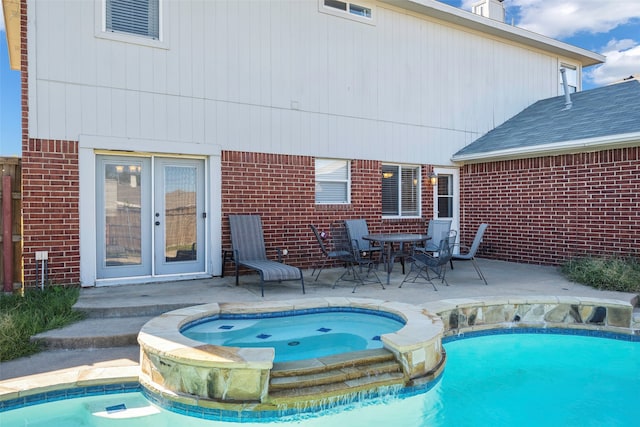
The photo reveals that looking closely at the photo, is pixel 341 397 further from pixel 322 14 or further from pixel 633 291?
pixel 322 14

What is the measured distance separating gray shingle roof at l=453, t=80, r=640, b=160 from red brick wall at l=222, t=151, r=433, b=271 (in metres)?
2.87

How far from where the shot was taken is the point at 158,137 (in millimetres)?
6801

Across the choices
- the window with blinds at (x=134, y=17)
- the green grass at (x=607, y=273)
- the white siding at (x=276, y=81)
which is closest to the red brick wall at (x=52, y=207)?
the white siding at (x=276, y=81)

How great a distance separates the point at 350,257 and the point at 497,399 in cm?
341

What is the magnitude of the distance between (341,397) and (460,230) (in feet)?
26.3

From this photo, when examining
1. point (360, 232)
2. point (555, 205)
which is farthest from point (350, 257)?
point (555, 205)

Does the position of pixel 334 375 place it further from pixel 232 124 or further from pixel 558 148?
pixel 558 148

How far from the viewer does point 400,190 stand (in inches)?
381

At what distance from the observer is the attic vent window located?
27.8ft

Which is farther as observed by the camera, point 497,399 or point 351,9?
point 351,9

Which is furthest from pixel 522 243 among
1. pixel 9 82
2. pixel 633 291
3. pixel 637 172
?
pixel 9 82

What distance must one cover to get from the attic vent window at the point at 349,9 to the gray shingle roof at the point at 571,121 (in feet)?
12.5

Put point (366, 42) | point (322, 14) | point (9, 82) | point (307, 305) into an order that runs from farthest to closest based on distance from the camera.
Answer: point (9, 82) → point (366, 42) → point (322, 14) → point (307, 305)

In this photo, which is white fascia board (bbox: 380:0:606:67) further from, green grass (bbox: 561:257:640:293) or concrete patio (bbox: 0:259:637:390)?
green grass (bbox: 561:257:640:293)
